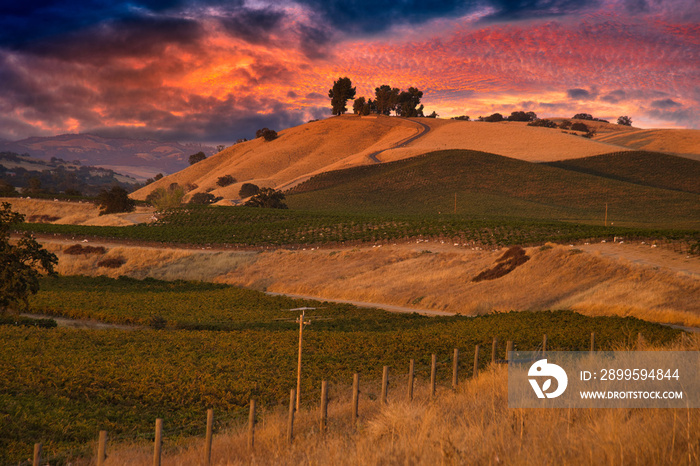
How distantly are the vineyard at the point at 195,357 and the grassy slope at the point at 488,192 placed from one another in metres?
72.1

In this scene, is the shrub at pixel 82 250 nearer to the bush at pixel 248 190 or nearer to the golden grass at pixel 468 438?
the golden grass at pixel 468 438

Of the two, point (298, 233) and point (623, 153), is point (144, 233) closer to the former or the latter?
point (298, 233)

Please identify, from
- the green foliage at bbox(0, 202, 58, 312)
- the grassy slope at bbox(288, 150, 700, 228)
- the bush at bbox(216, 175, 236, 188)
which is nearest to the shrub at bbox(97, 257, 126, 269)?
the green foliage at bbox(0, 202, 58, 312)

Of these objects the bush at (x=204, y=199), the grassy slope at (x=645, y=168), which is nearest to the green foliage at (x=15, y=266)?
the bush at (x=204, y=199)

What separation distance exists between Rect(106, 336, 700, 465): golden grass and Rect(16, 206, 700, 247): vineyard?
2019 inches

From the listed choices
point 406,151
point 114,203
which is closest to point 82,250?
point 114,203

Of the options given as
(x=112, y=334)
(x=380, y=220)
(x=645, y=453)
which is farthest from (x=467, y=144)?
(x=645, y=453)

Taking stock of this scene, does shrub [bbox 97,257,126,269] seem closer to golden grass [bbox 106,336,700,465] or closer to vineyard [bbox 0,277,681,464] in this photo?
vineyard [bbox 0,277,681,464]

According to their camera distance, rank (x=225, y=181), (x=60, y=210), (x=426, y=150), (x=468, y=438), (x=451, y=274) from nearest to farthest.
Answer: (x=468, y=438) → (x=451, y=274) → (x=60, y=210) → (x=426, y=150) → (x=225, y=181)

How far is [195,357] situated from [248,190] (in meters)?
127

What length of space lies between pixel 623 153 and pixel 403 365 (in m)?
155

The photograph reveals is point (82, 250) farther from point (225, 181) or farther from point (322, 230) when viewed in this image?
point (225, 181)

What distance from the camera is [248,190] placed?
150 m

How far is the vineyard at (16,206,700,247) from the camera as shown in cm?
6544
